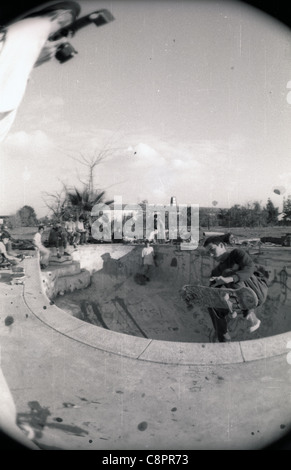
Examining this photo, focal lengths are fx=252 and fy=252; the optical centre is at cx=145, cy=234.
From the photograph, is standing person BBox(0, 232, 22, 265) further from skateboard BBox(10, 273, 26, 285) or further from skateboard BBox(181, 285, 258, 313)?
skateboard BBox(181, 285, 258, 313)

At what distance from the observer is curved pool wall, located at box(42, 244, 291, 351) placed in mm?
3016

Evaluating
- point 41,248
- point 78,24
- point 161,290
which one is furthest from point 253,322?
point 78,24

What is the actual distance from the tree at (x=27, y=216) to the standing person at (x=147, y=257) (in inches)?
66.2

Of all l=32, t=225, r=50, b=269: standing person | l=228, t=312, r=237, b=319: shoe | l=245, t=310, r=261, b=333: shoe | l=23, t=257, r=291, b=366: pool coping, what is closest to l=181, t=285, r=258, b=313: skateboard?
l=228, t=312, r=237, b=319: shoe

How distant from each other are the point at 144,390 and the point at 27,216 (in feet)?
7.16

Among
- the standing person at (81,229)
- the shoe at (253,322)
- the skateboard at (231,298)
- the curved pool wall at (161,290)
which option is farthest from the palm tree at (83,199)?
the shoe at (253,322)

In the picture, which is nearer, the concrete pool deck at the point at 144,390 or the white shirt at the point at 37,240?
the concrete pool deck at the point at 144,390

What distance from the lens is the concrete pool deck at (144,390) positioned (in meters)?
2.00

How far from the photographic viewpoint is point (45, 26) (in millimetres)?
2289

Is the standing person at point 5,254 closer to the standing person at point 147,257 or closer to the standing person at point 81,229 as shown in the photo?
the standing person at point 81,229

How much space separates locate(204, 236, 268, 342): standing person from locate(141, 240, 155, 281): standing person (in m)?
1.31

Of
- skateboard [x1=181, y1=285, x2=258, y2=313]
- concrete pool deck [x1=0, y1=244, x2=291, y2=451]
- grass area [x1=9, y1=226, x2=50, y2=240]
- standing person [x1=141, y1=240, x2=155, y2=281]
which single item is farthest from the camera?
standing person [x1=141, y1=240, x2=155, y2=281]

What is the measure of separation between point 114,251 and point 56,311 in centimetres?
129
